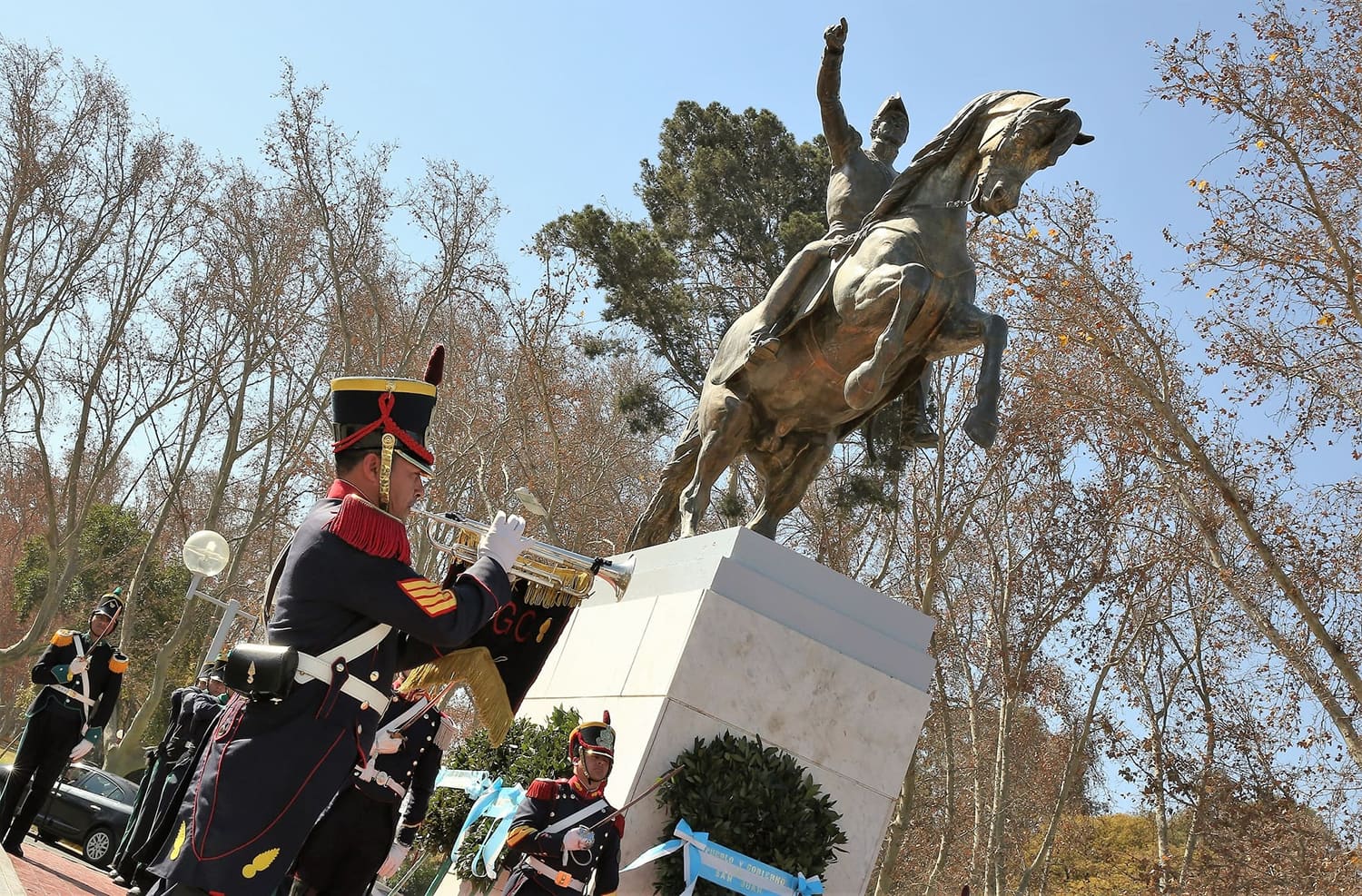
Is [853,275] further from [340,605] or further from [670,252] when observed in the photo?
[670,252]

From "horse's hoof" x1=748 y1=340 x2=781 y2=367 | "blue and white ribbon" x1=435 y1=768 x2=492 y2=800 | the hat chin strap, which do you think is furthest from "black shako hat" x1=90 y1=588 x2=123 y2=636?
the hat chin strap

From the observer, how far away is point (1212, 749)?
22656 millimetres

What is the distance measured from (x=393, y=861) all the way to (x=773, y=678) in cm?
194

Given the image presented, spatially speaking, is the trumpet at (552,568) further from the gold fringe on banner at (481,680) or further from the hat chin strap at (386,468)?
the hat chin strap at (386,468)

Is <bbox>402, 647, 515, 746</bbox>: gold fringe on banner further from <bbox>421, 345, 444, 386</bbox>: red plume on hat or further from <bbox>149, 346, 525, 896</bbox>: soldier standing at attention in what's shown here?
<bbox>421, 345, 444, 386</bbox>: red plume on hat

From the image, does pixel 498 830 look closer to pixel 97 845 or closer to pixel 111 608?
pixel 111 608

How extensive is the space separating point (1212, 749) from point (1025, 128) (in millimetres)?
19002

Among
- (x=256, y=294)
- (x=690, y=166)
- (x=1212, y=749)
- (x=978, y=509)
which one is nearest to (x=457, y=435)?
(x=256, y=294)

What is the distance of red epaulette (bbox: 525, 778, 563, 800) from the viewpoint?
528 cm

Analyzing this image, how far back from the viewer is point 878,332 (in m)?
7.25

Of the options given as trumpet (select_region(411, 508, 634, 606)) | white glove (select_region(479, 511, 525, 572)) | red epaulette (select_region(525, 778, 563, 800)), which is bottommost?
red epaulette (select_region(525, 778, 563, 800))

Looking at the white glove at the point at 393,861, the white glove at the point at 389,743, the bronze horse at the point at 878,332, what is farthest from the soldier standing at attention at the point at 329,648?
the bronze horse at the point at 878,332

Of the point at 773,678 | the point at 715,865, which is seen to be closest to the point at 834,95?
the point at 773,678

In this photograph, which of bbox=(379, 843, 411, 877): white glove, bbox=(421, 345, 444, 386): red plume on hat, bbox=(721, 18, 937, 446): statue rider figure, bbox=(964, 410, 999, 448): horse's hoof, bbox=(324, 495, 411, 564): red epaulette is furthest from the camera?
bbox=(721, 18, 937, 446): statue rider figure
